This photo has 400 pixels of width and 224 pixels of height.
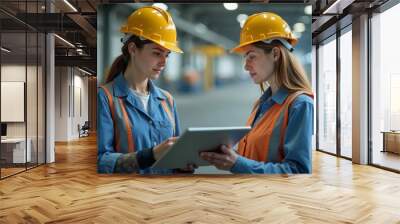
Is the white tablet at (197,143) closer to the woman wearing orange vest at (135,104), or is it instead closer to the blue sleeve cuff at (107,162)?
the woman wearing orange vest at (135,104)

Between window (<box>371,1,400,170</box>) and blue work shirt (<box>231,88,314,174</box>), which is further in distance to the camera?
window (<box>371,1,400,170</box>)

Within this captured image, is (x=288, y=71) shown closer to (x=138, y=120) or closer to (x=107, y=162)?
(x=138, y=120)

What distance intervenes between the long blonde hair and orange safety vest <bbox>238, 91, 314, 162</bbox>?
0.54ft

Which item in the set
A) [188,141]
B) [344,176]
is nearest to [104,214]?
[188,141]

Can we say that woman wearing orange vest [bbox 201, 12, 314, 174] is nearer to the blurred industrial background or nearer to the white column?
the blurred industrial background

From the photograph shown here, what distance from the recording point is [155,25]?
5.09 m

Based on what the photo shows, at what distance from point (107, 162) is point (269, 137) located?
91.3 inches

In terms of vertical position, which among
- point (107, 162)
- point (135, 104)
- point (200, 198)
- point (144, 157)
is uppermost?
point (135, 104)

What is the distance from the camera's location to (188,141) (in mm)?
2182

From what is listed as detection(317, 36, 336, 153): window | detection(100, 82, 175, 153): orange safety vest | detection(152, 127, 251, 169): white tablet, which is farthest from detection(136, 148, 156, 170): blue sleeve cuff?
detection(317, 36, 336, 153): window

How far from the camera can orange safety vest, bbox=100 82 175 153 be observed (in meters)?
5.56

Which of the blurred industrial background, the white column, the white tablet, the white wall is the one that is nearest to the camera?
the white tablet

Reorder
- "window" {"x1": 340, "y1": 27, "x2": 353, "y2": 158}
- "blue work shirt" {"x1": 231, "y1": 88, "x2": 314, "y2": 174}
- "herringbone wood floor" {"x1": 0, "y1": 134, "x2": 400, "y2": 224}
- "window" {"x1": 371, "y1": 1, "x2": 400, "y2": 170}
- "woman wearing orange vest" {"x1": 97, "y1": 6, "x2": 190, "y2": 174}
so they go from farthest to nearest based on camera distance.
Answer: "window" {"x1": 340, "y1": 27, "x2": 353, "y2": 158} < "window" {"x1": 371, "y1": 1, "x2": 400, "y2": 170} < "blue work shirt" {"x1": 231, "y1": 88, "x2": 314, "y2": 174} < "woman wearing orange vest" {"x1": 97, "y1": 6, "x2": 190, "y2": 174} < "herringbone wood floor" {"x1": 0, "y1": 134, "x2": 400, "y2": 224}

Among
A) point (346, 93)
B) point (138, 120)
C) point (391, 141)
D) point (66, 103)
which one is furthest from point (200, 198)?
point (66, 103)
